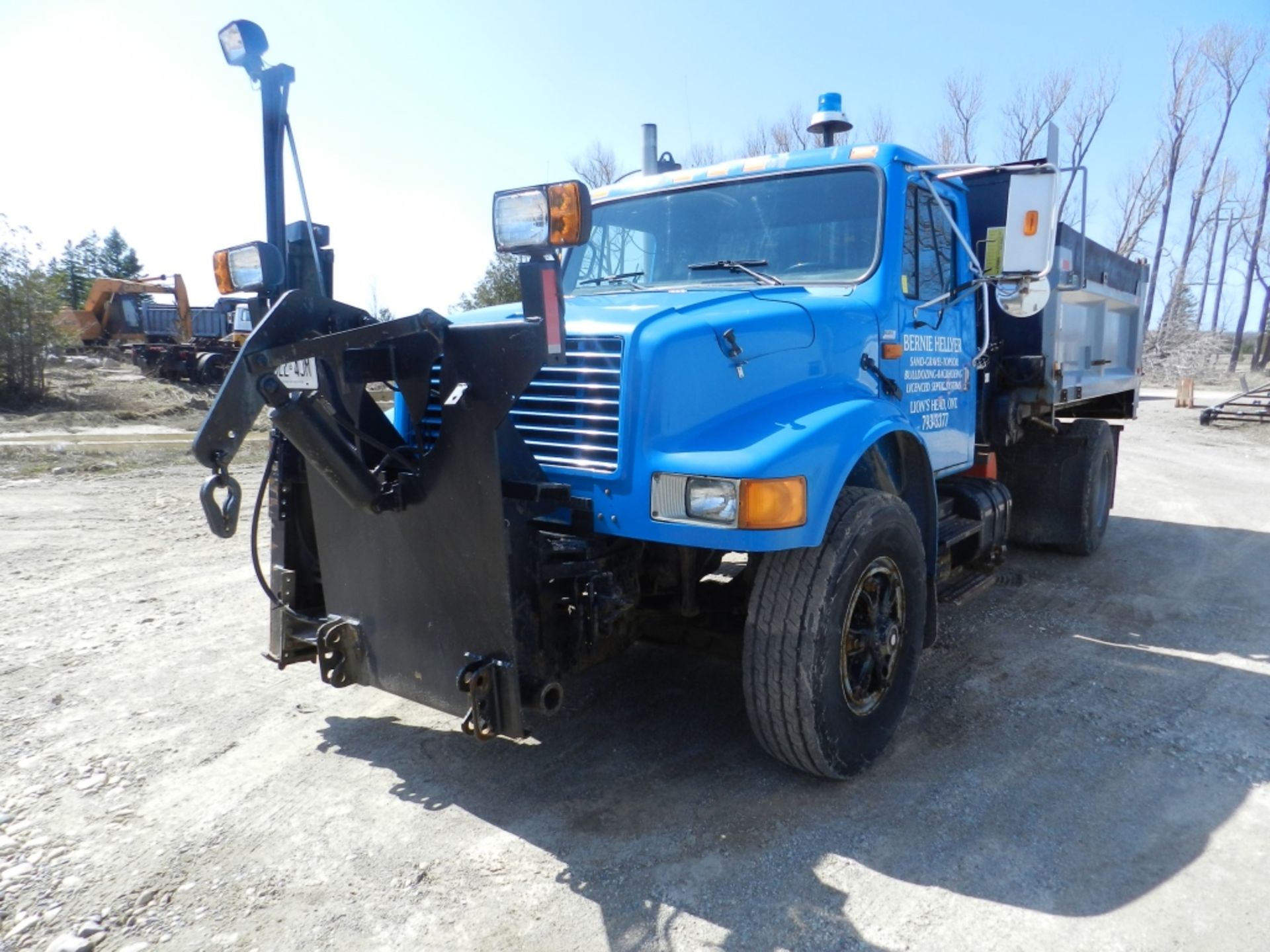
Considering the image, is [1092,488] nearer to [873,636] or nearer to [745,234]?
[745,234]

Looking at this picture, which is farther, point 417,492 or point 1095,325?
point 1095,325

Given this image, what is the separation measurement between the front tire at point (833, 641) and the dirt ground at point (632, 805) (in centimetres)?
23

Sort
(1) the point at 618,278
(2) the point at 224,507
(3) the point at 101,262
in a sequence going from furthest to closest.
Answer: (3) the point at 101,262 < (1) the point at 618,278 < (2) the point at 224,507

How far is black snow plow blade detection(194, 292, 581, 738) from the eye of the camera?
2684mm

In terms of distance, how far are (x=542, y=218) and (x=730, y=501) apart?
3.30ft

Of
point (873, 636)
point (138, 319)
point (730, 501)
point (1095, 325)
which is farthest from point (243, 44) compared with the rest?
point (138, 319)

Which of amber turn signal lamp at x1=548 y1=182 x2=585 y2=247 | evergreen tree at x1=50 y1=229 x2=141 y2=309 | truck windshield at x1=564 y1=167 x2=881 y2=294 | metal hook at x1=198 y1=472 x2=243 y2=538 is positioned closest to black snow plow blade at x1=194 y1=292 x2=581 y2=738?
metal hook at x1=198 y1=472 x2=243 y2=538

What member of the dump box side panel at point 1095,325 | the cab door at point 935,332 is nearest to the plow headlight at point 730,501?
the cab door at point 935,332

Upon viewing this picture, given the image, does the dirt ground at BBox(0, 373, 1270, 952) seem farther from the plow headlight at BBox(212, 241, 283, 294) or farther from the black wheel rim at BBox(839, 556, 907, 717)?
the plow headlight at BBox(212, 241, 283, 294)

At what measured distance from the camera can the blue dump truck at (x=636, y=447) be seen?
2752 mm

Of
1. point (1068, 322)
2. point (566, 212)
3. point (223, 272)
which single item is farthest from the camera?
point (1068, 322)

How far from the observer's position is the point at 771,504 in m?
2.72

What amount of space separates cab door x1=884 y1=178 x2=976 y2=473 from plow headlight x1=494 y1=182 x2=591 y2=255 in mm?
1867

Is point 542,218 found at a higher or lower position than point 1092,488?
higher
